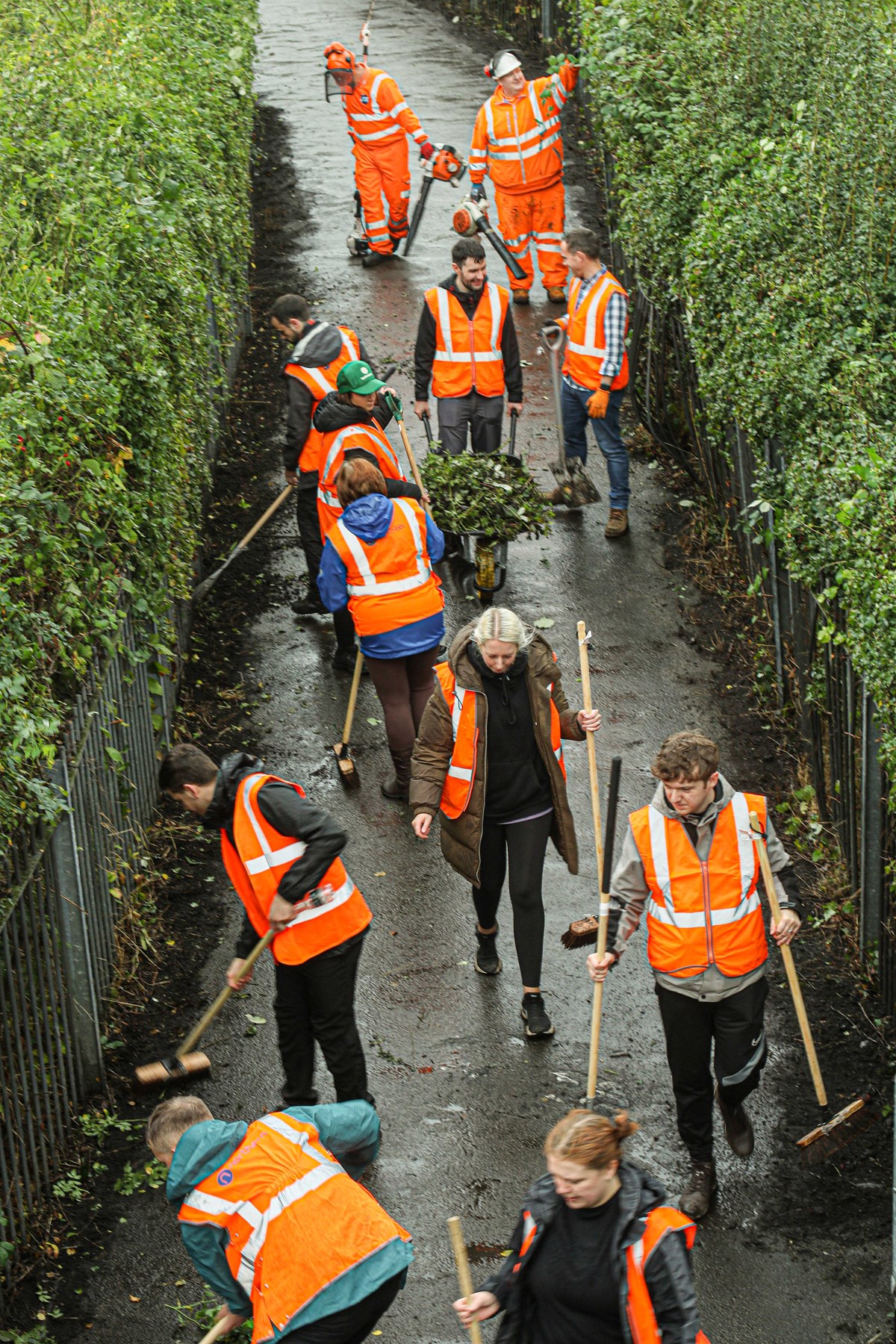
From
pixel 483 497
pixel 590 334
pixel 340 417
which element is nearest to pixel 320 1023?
pixel 340 417

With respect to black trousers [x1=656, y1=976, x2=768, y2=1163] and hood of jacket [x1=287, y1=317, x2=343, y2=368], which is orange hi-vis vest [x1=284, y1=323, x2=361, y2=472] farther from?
black trousers [x1=656, y1=976, x2=768, y2=1163]

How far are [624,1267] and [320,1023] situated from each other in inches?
89.7

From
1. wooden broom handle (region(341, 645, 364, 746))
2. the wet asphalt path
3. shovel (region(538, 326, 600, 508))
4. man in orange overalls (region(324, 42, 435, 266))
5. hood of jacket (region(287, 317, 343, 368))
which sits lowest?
the wet asphalt path

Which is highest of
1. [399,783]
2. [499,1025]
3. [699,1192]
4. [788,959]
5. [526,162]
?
[526,162]

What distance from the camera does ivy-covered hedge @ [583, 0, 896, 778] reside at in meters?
7.05

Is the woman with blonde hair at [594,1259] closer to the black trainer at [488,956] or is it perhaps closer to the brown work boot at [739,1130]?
the brown work boot at [739,1130]

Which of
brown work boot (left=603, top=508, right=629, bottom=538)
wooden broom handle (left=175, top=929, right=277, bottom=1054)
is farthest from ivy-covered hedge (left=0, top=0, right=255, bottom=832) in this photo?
brown work boot (left=603, top=508, right=629, bottom=538)

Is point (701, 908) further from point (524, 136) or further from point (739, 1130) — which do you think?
point (524, 136)

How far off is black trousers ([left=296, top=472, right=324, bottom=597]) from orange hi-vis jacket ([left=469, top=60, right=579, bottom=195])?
5.43 meters

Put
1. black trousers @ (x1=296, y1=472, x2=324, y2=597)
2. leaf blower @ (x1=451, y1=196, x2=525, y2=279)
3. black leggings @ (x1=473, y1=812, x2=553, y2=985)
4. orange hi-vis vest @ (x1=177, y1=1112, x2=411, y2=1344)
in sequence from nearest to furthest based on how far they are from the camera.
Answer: orange hi-vis vest @ (x1=177, y1=1112, x2=411, y2=1344)
black leggings @ (x1=473, y1=812, x2=553, y2=985)
black trousers @ (x1=296, y1=472, x2=324, y2=597)
leaf blower @ (x1=451, y1=196, x2=525, y2=279)

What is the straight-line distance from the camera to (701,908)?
5.62m

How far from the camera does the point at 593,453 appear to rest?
41.4ft

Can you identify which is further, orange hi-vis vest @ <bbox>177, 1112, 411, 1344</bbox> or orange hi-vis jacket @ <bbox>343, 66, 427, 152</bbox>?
orange hi-vis jacket @ <bbox>343, 66, 427, 152</bbox>

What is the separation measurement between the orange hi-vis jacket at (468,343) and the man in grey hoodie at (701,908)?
219 inches
